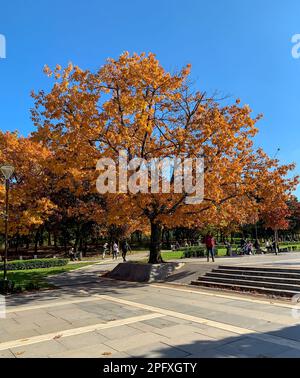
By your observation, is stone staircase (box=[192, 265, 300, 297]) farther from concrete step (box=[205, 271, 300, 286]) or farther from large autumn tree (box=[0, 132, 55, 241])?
large autumn tree (box=[0, 132, 55, 241])

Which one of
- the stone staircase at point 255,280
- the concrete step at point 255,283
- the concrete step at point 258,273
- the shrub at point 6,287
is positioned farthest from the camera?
the shrub at point 6,287

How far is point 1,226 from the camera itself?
23328 mm

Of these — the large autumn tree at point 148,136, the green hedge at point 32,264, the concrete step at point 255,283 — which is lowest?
the green hedge at point 32,264

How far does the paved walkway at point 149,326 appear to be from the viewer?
6293mm

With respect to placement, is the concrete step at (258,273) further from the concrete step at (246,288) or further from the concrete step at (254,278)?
the concrete step at (246,288)

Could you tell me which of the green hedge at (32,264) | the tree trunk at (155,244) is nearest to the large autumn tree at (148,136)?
the tree trunk at (155,244)

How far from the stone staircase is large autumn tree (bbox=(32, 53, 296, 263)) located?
9.63 ft

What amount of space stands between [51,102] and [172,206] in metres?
7.39

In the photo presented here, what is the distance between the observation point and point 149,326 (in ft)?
26.3

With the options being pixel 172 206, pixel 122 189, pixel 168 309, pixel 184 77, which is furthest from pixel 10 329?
pixel 184 77

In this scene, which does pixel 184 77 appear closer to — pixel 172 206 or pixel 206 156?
pixel 206 156

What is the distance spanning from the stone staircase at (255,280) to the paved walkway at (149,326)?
1.17 meters

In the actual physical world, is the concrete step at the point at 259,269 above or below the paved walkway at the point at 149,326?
above

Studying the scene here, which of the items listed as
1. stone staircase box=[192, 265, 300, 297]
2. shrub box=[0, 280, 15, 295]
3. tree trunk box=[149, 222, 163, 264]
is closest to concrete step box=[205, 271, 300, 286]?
stone staircase box=[192, 265, 300, 297]
